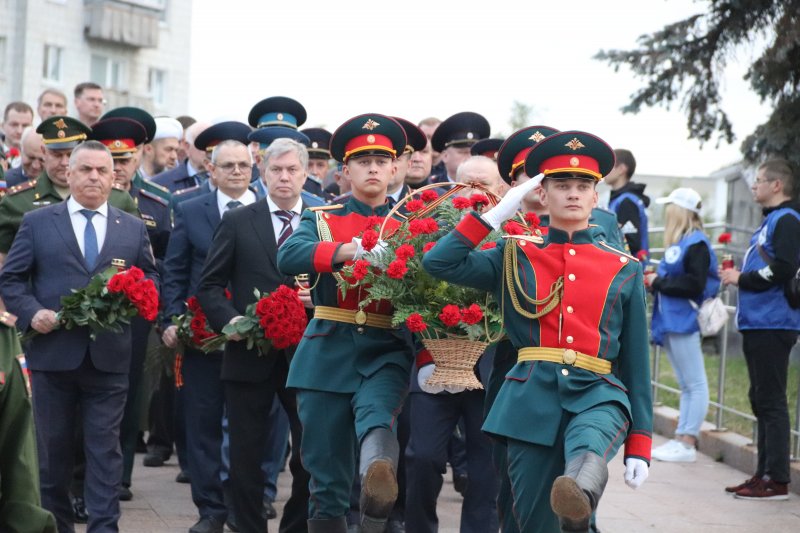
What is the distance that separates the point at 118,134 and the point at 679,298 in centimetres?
482

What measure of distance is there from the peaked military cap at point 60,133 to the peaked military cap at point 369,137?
2.67m

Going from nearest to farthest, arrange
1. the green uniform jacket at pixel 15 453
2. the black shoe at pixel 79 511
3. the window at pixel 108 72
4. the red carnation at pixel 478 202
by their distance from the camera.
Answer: the green uniform jacket at pixel 15 453 < the red carnation at pixel 478 202 < the black shoe at pixel 79 511 < the window at pixel 108 72

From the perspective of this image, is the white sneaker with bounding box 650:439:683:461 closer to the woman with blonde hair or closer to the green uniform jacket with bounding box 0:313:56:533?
the woman with blonde hair

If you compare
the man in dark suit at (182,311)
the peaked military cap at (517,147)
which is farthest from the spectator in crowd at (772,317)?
the man in dark suit at (182,311)

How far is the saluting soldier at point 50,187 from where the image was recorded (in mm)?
8648

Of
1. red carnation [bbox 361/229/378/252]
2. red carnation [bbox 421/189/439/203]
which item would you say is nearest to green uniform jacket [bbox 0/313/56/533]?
red carnation [bbox 361/229/378/252]

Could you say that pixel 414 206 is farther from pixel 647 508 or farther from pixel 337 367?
pixel 647 508

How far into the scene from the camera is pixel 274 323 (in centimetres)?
754

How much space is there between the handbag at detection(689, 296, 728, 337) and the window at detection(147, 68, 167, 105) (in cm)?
4162

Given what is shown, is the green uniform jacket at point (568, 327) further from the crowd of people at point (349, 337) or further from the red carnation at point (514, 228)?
the red carnation at point (514, 228)

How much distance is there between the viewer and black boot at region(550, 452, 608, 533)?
5.11 metres

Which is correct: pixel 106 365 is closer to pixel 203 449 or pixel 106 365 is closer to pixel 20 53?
pixel 203 449

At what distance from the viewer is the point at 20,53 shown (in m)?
45.8

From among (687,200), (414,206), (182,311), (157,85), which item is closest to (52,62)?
(157,85)
